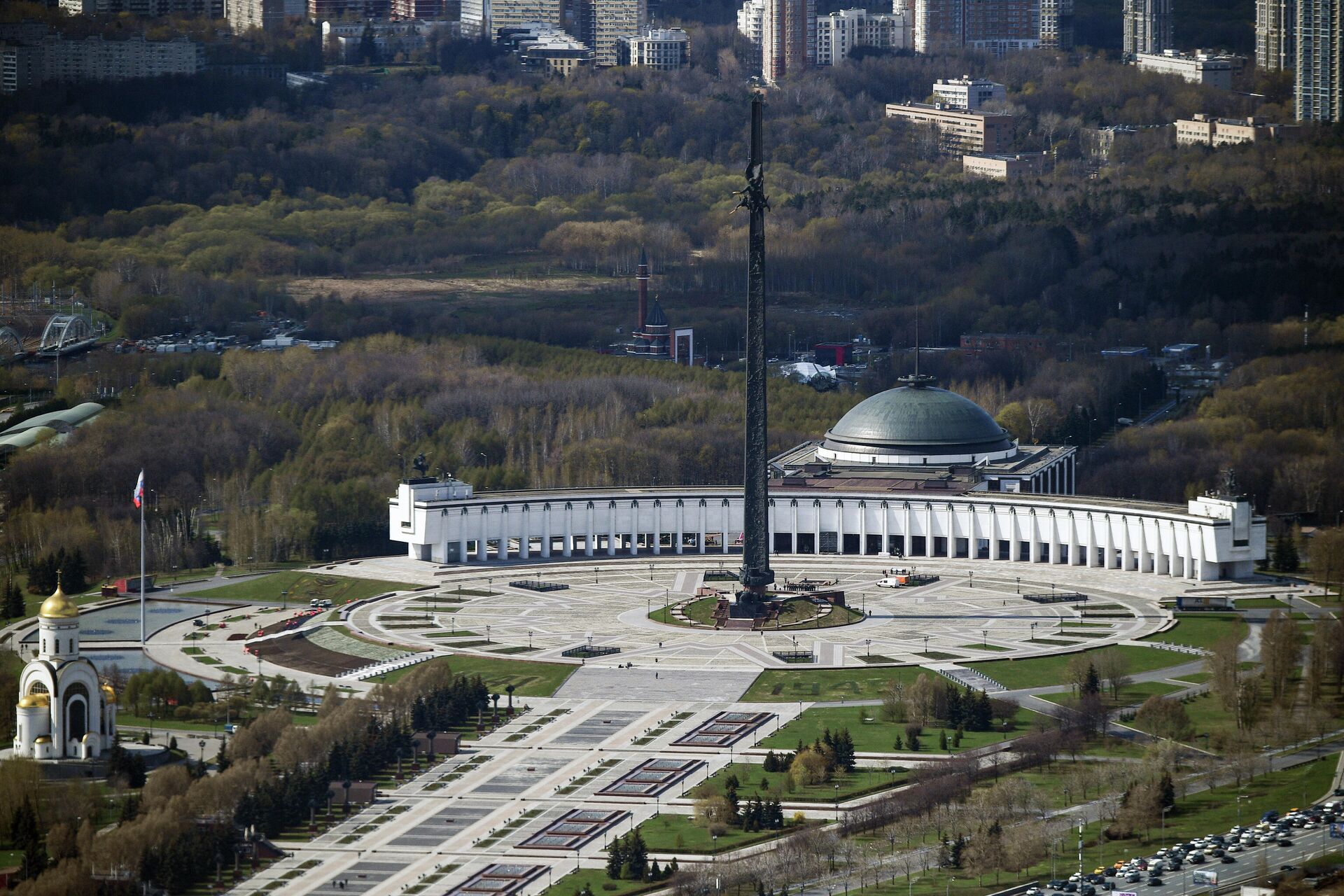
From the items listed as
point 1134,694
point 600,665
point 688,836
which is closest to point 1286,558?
point 1134,694

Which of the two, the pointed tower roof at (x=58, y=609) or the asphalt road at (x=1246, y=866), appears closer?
the asphalt road at (x=1246, y=866)

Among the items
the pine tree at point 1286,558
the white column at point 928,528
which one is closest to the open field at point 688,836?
the pine tree at point 1286,558

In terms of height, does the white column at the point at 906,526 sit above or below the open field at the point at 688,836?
above

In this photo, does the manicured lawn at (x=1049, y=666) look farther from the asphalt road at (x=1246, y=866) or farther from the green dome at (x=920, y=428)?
the green dome at (x=920, y=428)

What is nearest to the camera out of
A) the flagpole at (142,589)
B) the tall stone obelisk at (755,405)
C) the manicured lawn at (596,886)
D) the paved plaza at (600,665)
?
the manicured lawn at (596,886)

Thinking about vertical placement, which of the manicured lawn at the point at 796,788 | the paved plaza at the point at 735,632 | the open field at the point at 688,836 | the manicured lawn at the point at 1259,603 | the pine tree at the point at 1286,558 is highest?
the pine tree at the point at 1286,558

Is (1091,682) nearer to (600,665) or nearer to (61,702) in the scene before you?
(600,665)

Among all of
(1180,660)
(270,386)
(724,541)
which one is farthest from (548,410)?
(1180,660)

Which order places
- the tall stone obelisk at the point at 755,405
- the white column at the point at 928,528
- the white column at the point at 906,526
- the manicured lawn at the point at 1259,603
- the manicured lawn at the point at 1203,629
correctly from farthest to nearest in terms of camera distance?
the white column at the point at 906,526 < the white column at the point at 928,528 < the manicured lawn at the point at 1259,603 < the tall stone obelisk at the point at 755,405 < the manicured lawn at the point at 1203,629
